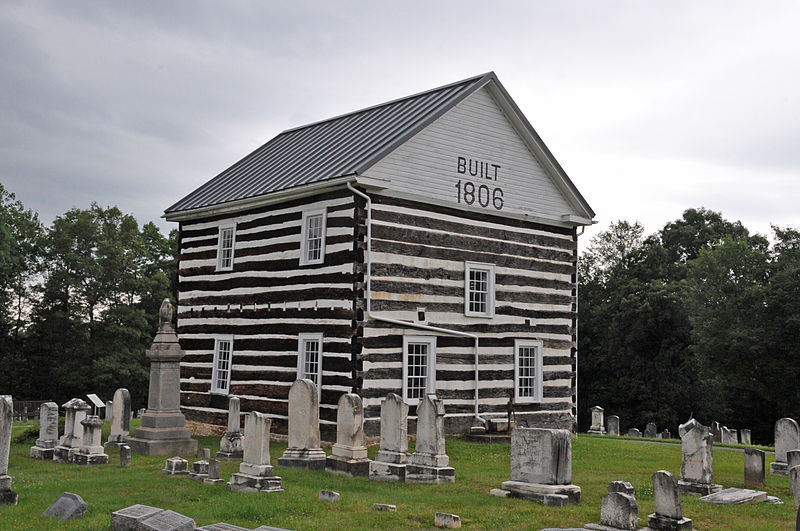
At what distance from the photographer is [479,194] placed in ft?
71.7

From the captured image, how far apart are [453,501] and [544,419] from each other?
1133 cm

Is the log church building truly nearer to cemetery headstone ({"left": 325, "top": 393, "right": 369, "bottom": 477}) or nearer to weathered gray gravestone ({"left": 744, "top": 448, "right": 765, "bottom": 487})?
cemetery headstone ({"left": 325, "top": 393, "right": 369, "bottom": 477})

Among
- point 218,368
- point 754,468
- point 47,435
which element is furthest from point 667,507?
point 218,368

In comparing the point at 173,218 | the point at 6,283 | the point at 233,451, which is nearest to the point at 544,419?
the point at 233,451

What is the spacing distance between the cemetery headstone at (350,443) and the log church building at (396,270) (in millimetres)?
4067

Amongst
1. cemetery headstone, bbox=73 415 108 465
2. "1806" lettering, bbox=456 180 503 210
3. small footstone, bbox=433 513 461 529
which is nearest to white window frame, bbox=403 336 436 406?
"1806" lettering, bbox=456 180 503 210

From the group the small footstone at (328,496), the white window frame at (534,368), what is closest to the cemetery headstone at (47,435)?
the small footstone at (328,496)

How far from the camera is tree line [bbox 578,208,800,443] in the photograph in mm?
37438

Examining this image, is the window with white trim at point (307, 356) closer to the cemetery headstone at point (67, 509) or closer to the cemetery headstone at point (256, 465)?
the cemetery headstone at point (256, 465)

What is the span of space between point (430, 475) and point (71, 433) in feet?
28.0

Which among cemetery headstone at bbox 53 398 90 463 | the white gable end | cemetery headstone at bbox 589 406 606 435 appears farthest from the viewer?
cemetery headstone at bbox 589 406 606 435

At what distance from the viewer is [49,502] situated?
38.3 feet

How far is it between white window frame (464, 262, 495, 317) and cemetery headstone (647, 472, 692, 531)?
11.1 metres

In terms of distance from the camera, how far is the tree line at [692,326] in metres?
37.4
